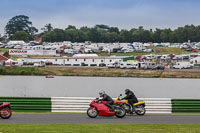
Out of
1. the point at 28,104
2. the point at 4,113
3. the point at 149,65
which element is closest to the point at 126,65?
the point at 149,65

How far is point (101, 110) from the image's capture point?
2162 cm

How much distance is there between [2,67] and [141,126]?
244 ft

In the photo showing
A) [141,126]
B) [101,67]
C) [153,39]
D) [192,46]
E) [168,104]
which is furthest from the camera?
[153,39]

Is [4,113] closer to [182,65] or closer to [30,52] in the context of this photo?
[182,65]

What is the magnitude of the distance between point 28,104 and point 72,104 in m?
2.52

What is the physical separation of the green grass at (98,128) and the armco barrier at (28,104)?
6.11 meters

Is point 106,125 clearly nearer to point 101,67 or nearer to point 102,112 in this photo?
point 102,112

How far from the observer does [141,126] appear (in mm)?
18453

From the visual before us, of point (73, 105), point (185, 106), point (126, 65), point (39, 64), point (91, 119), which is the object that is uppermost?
point (39, 64)

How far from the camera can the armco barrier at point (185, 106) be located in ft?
83.5

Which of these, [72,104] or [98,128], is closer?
[98,128]

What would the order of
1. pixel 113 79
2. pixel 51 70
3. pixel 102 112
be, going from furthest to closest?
pixel 51 70 < pixel 113 79 < pixel 102 112

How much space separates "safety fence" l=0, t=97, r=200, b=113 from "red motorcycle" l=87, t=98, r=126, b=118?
3.06 m

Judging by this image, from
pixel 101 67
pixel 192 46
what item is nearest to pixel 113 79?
pixel 101 67
